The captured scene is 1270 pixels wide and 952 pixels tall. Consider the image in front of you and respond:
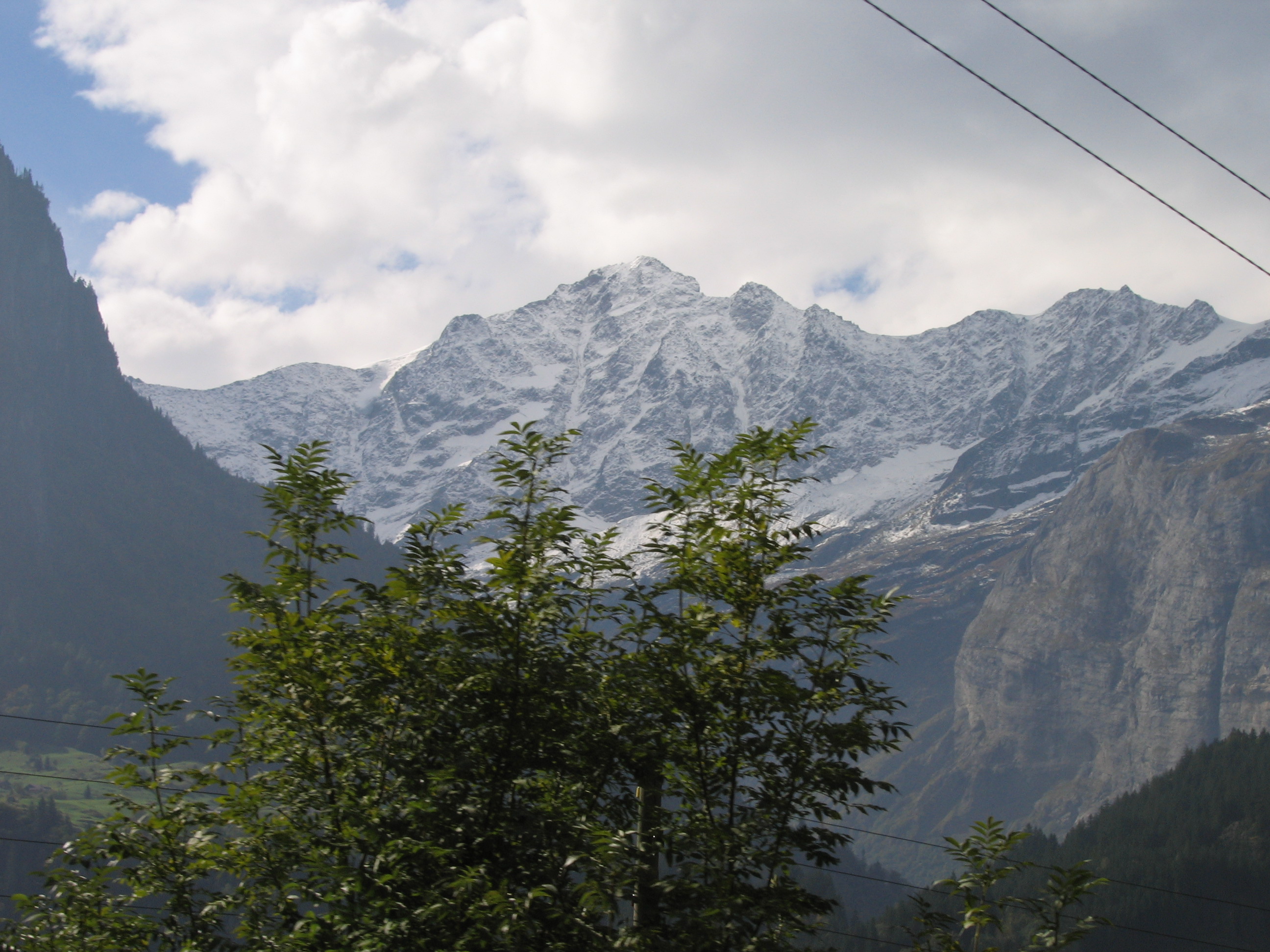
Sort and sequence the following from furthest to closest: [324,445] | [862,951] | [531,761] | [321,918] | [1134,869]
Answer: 1. [1134,869]
2. [862,951]
3. [324,445]
4. [531,761]
5. [321,918]

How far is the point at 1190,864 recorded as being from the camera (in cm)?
18550

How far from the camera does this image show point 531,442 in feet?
34.8

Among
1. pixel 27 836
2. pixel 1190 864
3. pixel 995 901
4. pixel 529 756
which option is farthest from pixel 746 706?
pixel 27 836

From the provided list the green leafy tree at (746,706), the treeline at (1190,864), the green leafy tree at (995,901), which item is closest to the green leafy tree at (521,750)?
the green leafy tree at (746,706)

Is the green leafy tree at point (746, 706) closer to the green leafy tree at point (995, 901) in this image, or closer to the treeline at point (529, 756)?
the treeline at point (529, 756)

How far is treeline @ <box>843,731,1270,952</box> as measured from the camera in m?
170

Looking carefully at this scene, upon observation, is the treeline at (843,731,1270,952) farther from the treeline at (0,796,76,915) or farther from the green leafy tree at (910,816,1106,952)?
the green leafy tree at (910,816,1106,952)

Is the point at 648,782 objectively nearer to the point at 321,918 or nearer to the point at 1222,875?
the point at 321,918

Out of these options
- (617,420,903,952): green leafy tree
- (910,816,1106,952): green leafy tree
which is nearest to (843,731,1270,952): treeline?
(910,816,1106,952): green leafy tree

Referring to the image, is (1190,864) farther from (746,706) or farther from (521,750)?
(521,750)

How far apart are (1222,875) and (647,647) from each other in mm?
209929

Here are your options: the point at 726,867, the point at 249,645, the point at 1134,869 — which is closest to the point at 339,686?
the point at 249,645

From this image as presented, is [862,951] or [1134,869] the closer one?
[862,951]

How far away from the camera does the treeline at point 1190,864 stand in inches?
6713
